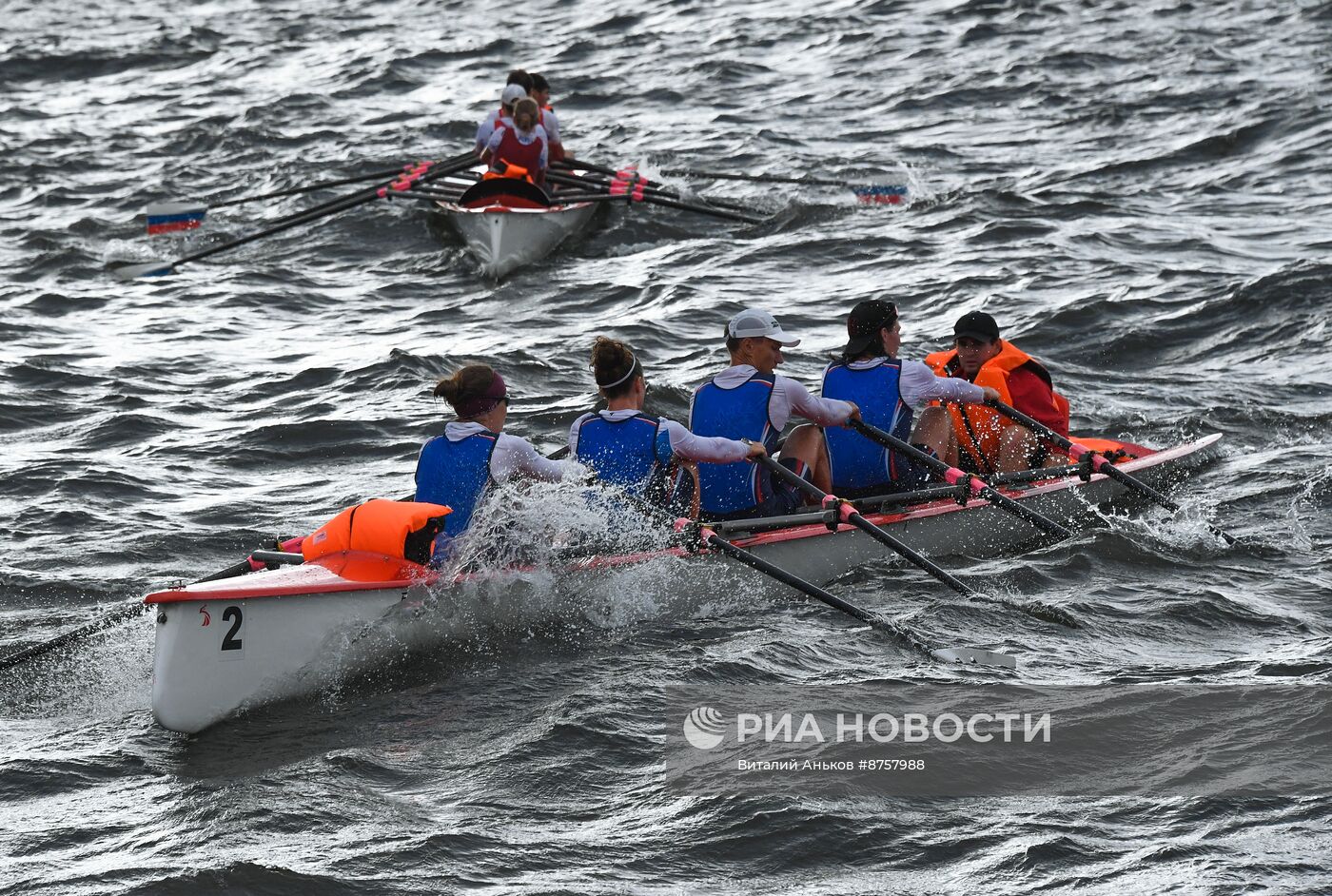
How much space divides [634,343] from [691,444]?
256 inches

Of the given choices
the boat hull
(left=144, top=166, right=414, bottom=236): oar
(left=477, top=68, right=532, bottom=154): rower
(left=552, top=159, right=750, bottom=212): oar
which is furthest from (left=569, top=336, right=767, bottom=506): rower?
(left=144, top=166, right=414, bottom=236): oar

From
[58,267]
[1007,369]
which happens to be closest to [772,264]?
[1007,369]

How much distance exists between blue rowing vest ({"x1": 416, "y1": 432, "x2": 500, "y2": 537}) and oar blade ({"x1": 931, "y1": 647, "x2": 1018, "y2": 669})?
2288 millimetres

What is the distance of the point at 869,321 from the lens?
30.4 ft

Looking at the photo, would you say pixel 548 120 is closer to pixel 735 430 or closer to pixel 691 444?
pixel 735 430

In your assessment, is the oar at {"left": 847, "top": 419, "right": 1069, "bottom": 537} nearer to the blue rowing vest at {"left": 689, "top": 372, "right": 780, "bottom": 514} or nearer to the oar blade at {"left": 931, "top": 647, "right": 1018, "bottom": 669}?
the blue rowing vest at {"left": 689, "top": 372, "right": 780, "bottom": 514}

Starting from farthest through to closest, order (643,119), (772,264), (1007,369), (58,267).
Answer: (643,119) < (58,267) < (772,264) < (1007,369)

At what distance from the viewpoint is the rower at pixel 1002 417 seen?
33.8 feet

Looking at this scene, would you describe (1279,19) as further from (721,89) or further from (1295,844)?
(1295,844)

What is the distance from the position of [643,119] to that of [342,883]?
18.8 m

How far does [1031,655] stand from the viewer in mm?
7766

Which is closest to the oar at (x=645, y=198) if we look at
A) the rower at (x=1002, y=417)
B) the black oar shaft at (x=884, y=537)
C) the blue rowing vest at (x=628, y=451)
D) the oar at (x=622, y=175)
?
the oar at (x=622, y=175)

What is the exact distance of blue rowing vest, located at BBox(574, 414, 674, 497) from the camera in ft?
26.7

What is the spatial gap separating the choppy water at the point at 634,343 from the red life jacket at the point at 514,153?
113 centimetres
